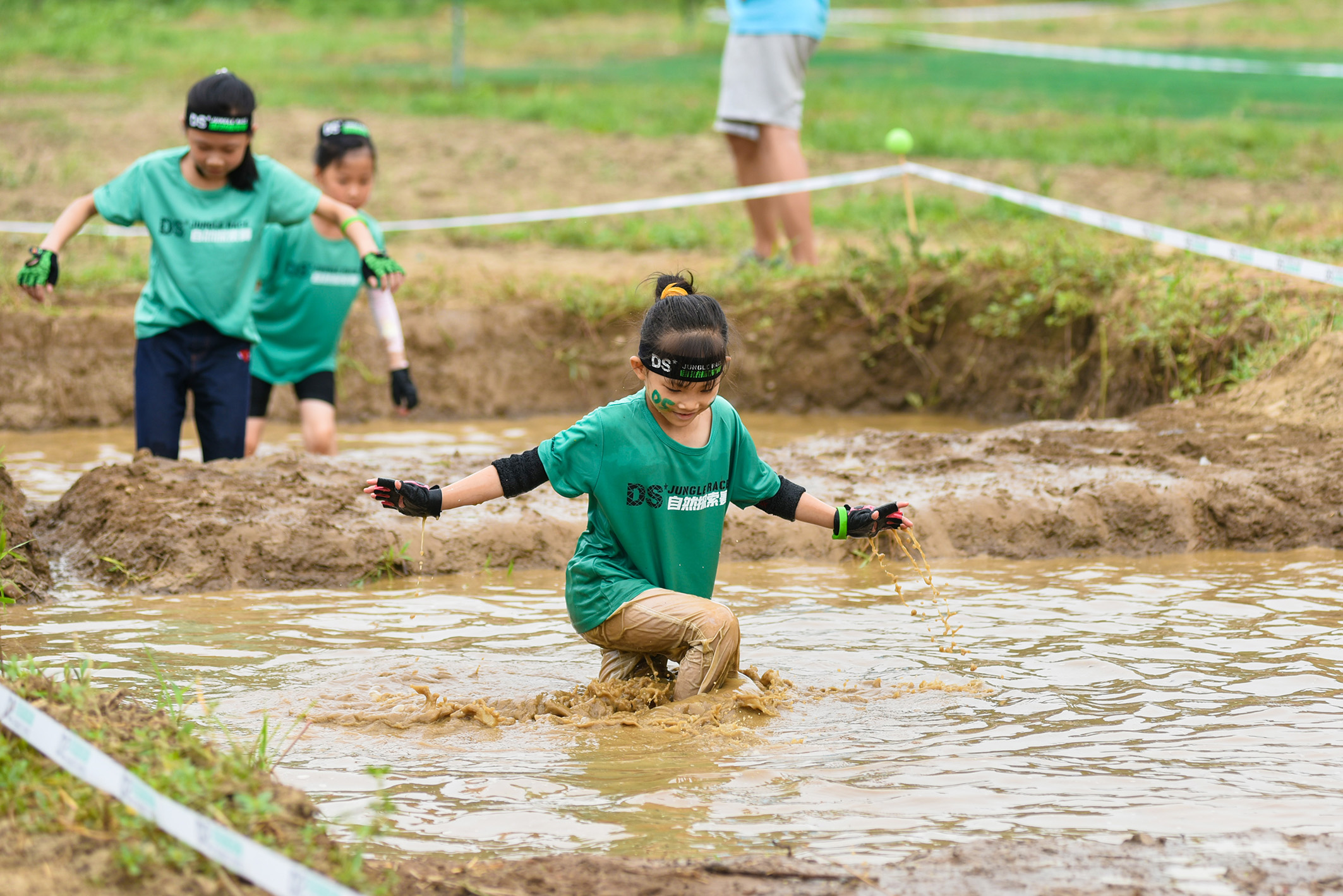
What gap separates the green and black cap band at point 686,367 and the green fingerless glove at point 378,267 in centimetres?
215

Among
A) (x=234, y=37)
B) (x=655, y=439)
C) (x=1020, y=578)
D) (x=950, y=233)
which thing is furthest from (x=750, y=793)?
(x=234, y=37)

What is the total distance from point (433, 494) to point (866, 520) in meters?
1.34

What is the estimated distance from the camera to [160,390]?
6.44m

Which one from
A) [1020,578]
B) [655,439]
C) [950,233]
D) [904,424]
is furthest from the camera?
[950,233]

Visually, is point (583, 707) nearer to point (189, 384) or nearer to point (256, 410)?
point (189, 384)

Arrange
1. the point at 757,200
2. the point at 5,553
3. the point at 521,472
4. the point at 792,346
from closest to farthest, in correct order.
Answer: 1. the point at 521,472
2. the point at 5,553
3. the point at 792,346
4. the point at 757,200

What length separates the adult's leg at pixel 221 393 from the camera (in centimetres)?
649

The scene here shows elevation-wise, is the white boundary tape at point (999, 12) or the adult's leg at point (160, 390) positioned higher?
the white boundary tape at point (999, 12)

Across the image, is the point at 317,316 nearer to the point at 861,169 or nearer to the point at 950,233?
the point at 950,233

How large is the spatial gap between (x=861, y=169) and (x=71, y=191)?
6892 mm

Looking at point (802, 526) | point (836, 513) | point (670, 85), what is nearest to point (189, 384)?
point (802, 526)

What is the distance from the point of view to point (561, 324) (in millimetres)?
9695

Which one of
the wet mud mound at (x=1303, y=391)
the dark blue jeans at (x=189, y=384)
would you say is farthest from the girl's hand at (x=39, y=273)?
the wet mud mound at (x=1303, y=391)

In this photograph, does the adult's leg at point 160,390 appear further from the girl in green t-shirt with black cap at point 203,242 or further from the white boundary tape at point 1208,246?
the white boundary tape at point 1208,246
